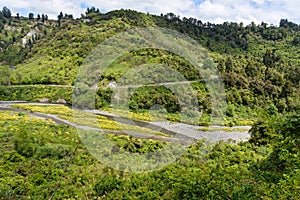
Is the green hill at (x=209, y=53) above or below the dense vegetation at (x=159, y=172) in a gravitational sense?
above

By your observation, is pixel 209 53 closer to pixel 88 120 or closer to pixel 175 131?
pixel 175 131

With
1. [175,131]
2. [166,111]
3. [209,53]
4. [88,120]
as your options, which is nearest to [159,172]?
[175,131]

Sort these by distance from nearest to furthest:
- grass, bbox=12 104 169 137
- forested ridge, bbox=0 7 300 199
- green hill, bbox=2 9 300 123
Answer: forested ridge, bbox=0 7 300 199, grass, bbox=12 104 169 137, green hill, bbox=2 9 300 123

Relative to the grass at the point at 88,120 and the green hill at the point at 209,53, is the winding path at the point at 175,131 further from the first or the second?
the green hill at the point at 209,53

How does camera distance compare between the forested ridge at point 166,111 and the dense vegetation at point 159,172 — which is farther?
the forested ridge at point 166,111

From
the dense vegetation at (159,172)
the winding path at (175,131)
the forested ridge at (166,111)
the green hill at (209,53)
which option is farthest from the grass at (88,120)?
the green hill at (209,53)

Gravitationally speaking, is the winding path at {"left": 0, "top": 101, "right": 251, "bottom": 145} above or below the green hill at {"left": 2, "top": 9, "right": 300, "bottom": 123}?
below

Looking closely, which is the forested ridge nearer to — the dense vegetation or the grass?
the dense vegetation

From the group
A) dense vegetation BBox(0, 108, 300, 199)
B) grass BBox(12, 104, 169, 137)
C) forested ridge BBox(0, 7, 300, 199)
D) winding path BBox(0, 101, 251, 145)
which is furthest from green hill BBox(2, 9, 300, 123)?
dense vegetation BBox(0, 108, 300, 199)

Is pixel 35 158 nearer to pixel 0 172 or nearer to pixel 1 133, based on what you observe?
pixel 0 172
